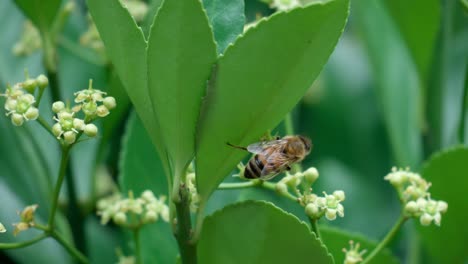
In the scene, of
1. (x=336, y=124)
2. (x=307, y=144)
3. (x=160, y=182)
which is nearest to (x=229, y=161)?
(x=307, y=144)

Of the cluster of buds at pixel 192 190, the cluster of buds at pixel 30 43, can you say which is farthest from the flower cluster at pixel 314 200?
the cluster of buds at pixel 30 43

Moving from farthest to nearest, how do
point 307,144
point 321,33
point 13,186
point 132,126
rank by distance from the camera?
point 13,186, point 132,126, point 307,144, point 321,33

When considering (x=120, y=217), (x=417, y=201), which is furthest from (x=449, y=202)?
(x=120, y=217)

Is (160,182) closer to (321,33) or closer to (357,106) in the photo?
(321,33)

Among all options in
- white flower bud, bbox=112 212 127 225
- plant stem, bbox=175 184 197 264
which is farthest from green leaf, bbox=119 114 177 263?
plant stem, bbox=175 184 197 264

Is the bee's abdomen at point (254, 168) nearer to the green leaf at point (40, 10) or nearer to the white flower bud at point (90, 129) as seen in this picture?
the white flower bud at point (90, 129)

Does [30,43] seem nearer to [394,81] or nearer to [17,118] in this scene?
[17,118]
